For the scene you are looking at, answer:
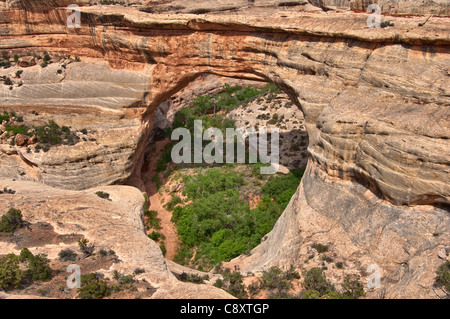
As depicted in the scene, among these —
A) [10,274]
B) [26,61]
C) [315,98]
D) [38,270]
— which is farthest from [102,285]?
[26,61]

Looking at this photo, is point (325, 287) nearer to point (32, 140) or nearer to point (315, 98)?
point (315, 98)

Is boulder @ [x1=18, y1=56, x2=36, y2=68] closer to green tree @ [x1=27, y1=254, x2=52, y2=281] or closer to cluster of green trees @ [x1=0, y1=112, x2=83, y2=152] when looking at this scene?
cluster of green trees @ [x1=0, y1=112, x2=83, y2=152]

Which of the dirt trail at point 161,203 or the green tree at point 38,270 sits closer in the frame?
the green tree at point 38,270

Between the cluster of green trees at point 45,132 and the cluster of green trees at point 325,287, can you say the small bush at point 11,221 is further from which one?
the cluster of green trees at point 325,287

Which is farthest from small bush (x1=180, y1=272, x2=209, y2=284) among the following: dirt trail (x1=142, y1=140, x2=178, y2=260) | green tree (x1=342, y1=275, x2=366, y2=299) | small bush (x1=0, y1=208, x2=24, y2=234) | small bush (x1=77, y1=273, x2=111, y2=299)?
small bush (x1=0, y1=208, x2=24, y2=234)

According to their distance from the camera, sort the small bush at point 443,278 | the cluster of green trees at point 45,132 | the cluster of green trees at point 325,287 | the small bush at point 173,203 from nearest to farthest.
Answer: the small bush at point 443,278, the cluster of green trees at point 325,287, the cluster of green trees at point 45,132, the small bush at point 173,203

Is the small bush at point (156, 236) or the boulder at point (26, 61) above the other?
the boulder at point (26, 61)

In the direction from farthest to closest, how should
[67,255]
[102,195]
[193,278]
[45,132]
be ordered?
[45,132]
[102,195]
[193,278]
[67,255]

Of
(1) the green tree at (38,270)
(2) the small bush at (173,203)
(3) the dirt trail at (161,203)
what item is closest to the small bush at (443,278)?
(1) the green tree at (38,270)
